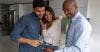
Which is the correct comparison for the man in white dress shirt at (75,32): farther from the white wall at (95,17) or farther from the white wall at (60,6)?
the white wall at (95,17)

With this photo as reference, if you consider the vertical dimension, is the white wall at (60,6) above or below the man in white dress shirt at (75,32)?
above

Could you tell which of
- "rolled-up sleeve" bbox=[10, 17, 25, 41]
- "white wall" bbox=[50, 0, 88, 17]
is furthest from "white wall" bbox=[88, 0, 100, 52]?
"rolled-up sleeve" bbox=[10, 17, 25, 41]

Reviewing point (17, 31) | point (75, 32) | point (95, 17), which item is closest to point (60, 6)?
point (95, 17)

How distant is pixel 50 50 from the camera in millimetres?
1281

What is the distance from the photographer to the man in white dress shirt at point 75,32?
1.20 meters

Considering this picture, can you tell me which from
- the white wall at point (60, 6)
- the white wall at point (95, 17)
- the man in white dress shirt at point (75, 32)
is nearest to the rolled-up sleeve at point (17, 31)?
the man in white dress shirt at point (75, 32)

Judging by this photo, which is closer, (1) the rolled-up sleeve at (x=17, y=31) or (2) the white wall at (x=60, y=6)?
(1) the rolled-up sleeve at (x=17, y=31)

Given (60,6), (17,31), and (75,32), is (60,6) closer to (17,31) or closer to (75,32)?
(17,31)

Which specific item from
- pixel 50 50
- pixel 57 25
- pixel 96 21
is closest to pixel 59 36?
pixel 57 25

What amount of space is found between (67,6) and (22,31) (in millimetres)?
449

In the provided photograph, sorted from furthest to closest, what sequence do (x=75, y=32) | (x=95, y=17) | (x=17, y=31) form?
(x=95, y=17)
(x=17, y=31)
(x=75, y=32)

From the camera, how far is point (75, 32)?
4.03 ft

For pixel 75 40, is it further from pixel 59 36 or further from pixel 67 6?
pixel 59 36

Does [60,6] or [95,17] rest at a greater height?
[60,6]
